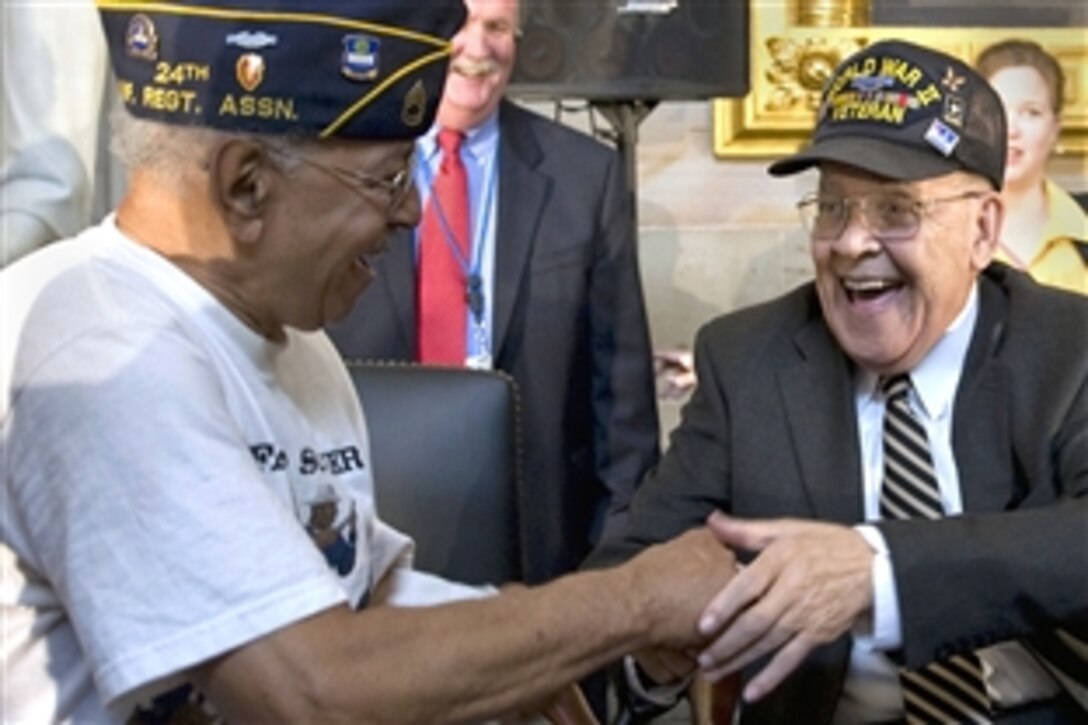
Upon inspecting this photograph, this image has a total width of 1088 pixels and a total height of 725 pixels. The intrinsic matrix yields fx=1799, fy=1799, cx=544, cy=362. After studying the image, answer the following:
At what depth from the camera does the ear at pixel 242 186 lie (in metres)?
1.49

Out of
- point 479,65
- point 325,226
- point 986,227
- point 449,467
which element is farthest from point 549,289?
point 325,226

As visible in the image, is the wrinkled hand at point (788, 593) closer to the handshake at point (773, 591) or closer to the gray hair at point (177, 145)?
the handshake at point (773, 591)

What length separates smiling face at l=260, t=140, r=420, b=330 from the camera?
5.01 ft

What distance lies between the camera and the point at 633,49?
379 centimetres

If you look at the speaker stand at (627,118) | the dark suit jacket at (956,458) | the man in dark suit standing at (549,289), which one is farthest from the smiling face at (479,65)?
the dark suit jacket at (956,458)

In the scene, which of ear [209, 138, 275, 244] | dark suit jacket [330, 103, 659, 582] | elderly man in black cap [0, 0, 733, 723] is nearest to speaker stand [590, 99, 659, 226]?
dark suit jacket [330, 103, 659, 582]

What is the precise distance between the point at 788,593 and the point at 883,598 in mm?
117

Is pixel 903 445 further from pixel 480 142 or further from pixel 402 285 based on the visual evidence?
pixel 480 142

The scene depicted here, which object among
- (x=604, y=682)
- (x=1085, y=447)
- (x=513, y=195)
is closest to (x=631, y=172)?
(x=513, y=195)

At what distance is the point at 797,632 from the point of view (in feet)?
6.28

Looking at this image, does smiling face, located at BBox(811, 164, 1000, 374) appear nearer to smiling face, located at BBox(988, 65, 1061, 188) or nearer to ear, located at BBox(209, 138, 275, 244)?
ear, located at BBox(209, 138, 275, 244)

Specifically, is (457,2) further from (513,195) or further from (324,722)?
(513,195)

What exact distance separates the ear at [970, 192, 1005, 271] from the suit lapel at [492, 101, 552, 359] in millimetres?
1064

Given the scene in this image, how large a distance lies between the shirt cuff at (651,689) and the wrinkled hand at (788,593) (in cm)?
18
